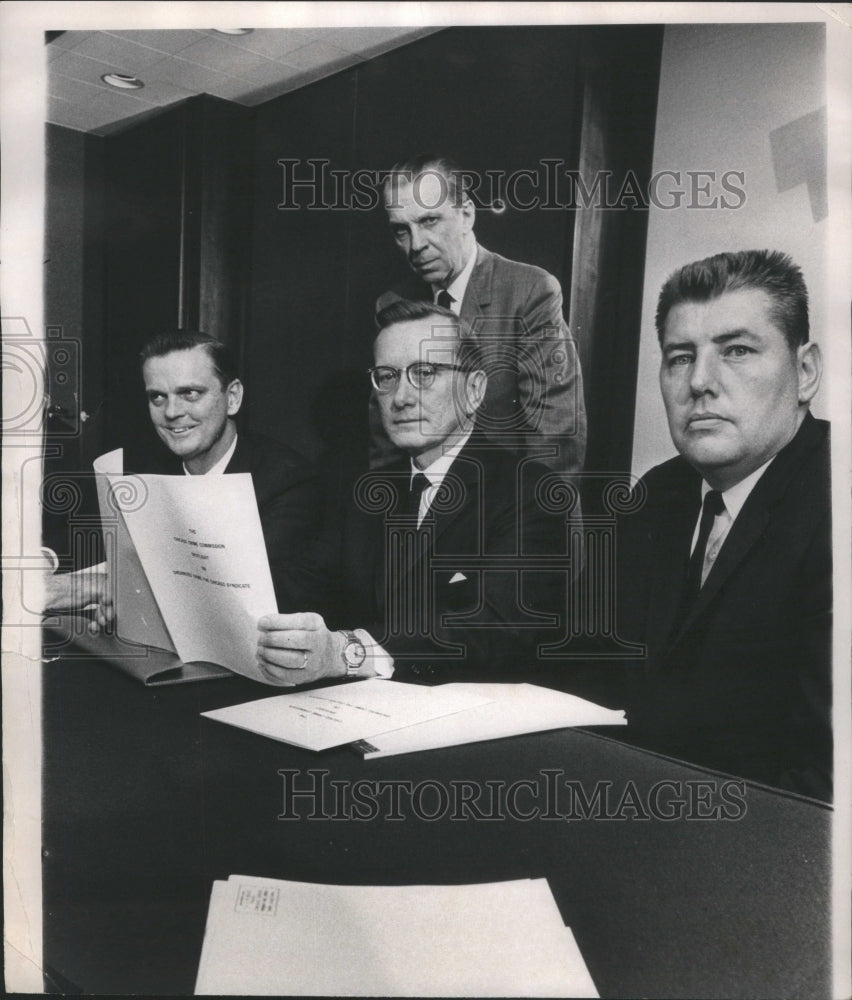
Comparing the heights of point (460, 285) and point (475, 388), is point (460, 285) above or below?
above

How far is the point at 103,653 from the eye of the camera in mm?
1407

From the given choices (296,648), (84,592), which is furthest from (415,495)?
(84,592)

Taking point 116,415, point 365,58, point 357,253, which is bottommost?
point 116,415

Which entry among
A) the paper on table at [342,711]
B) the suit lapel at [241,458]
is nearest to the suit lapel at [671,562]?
the paper on table at [342,711]

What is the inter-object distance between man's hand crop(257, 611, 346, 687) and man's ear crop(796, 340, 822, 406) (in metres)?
0.74

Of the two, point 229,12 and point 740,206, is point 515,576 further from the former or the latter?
point 229,12

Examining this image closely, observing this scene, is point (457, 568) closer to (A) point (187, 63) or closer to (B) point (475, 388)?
(B) point (475, 388)

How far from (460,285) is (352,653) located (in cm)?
55

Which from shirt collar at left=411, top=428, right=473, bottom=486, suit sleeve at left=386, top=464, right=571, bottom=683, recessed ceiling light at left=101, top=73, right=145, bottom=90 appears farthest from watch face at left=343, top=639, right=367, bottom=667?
recessed ceiling light at left=101, top=73, right=145, bottom=90

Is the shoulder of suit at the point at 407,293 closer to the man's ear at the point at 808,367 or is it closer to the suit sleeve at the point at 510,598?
the suit sleeve at the point at 510,598

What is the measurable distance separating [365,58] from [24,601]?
3.07 feet

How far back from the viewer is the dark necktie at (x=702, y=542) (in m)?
1.34

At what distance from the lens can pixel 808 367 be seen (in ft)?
4.33

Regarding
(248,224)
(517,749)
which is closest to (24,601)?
(248,224)
